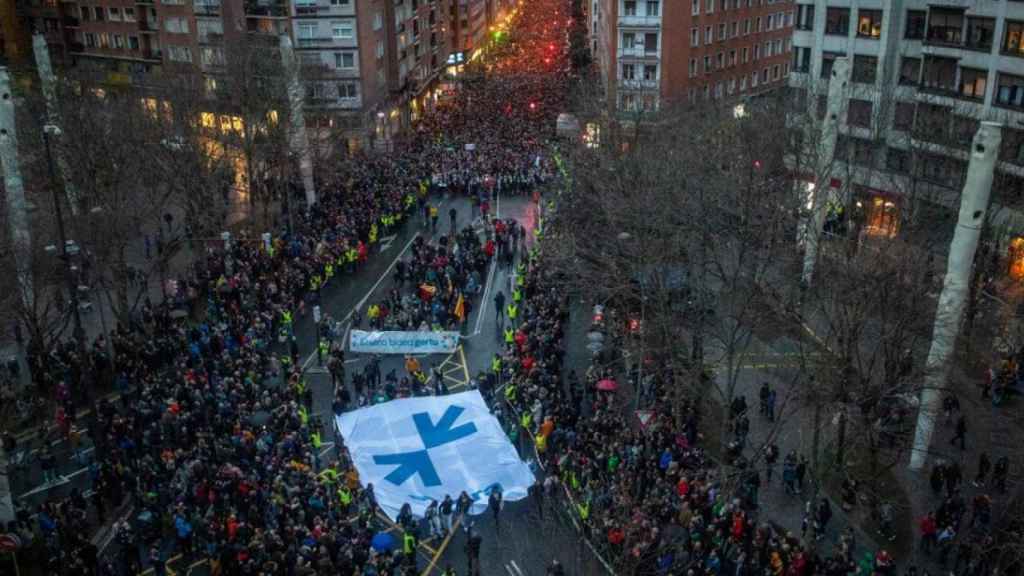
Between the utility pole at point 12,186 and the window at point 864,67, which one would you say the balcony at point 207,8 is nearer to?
the utility pole at point 12,186

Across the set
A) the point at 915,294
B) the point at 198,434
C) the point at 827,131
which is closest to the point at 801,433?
the point at 915,294

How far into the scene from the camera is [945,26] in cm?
4647

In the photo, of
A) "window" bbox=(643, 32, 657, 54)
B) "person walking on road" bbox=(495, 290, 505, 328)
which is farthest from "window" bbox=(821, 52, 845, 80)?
"person walking on road" bbox=(495, 290, 505, 328)

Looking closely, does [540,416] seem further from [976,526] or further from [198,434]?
[976,526]

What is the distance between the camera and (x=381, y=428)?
1243 inches

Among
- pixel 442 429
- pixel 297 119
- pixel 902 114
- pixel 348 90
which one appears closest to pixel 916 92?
pixel 902 114

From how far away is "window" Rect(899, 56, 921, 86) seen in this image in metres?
48.6

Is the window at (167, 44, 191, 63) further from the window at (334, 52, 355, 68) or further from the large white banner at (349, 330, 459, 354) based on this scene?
the large white banner at (349, 330, 459, 354)

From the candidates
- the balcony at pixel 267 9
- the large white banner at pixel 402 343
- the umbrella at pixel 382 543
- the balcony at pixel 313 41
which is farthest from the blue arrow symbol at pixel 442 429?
the balcony at pixel 267 9

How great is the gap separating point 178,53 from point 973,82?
57677 millimetres

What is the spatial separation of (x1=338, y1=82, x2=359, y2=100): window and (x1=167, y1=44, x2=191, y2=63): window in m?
12.9

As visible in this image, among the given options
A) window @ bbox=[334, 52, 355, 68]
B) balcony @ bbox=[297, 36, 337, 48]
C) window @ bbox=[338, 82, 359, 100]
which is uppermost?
balcony @ bbox=[297, 36, 337, 48]

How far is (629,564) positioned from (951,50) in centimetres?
3633

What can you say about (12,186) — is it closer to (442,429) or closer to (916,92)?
(442,429)
